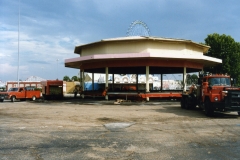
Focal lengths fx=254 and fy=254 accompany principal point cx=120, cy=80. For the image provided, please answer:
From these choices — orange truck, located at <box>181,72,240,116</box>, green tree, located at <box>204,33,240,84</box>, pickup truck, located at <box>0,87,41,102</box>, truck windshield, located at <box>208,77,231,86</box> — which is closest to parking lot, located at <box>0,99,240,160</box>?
orange truck, located at <box>181,72,240,116</box>

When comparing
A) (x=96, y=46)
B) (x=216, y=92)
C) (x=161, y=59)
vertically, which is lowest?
(x=216, y=92)

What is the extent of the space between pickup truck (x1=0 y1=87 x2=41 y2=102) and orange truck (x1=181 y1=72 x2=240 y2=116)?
2472 centimetres

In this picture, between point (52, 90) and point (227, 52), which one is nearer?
point (52, 90)

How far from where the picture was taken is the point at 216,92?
53.0 ft

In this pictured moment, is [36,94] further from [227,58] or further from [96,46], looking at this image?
[227,58]

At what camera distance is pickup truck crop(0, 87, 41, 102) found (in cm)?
3419

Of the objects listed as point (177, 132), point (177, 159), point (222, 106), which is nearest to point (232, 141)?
point (177, 132)

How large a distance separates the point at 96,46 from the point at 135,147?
83.2 feet

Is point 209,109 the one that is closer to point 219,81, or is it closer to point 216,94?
point 216,94

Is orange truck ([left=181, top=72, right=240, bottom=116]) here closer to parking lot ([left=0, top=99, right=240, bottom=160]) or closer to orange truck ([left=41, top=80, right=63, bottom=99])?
parking lot ([left=0, top=99, right=240, bottom=160])

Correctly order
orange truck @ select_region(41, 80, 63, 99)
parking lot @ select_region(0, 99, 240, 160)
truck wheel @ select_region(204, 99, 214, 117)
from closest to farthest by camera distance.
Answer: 1. parking lot @ select_region(0, 99, 240, 160)
2. truck wheel @ select_region(204, 99, 214, 117)
3. orange truck @ select_region(41, 80, 63, 99)

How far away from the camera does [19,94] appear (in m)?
35.2

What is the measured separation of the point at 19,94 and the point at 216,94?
2766 centimetres

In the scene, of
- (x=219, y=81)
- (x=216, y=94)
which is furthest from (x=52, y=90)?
(x=216, y=94)
